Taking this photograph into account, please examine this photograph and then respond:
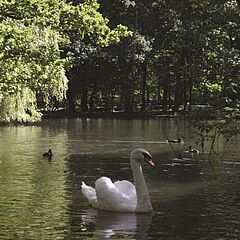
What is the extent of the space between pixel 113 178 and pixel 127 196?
4.96 m

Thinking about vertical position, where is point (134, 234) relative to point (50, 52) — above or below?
below

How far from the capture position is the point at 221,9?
11.3 meters

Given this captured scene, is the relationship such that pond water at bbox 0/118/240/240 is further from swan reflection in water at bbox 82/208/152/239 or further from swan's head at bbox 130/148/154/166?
swan's head at bbox 130/148/154/166

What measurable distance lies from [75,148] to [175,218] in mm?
16554

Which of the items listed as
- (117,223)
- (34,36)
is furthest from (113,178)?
(117,223)

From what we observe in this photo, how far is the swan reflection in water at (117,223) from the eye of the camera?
11.4 meters

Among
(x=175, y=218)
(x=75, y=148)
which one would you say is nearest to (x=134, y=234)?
(x=175, y=218)

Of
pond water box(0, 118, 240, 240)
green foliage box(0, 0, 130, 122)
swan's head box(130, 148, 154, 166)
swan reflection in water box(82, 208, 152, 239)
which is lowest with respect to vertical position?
swan reflection in water box(82, 208, 152, 239)

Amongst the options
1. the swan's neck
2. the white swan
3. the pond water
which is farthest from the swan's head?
the pond water

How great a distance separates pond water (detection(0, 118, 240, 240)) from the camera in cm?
1160

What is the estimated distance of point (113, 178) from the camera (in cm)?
1883

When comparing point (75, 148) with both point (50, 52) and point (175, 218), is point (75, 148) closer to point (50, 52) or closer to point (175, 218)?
point (50, 52)

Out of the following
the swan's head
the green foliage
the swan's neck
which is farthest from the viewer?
the green foliage

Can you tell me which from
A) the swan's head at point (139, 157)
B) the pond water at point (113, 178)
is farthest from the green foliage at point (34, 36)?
the swan's head at point (139, 157)
